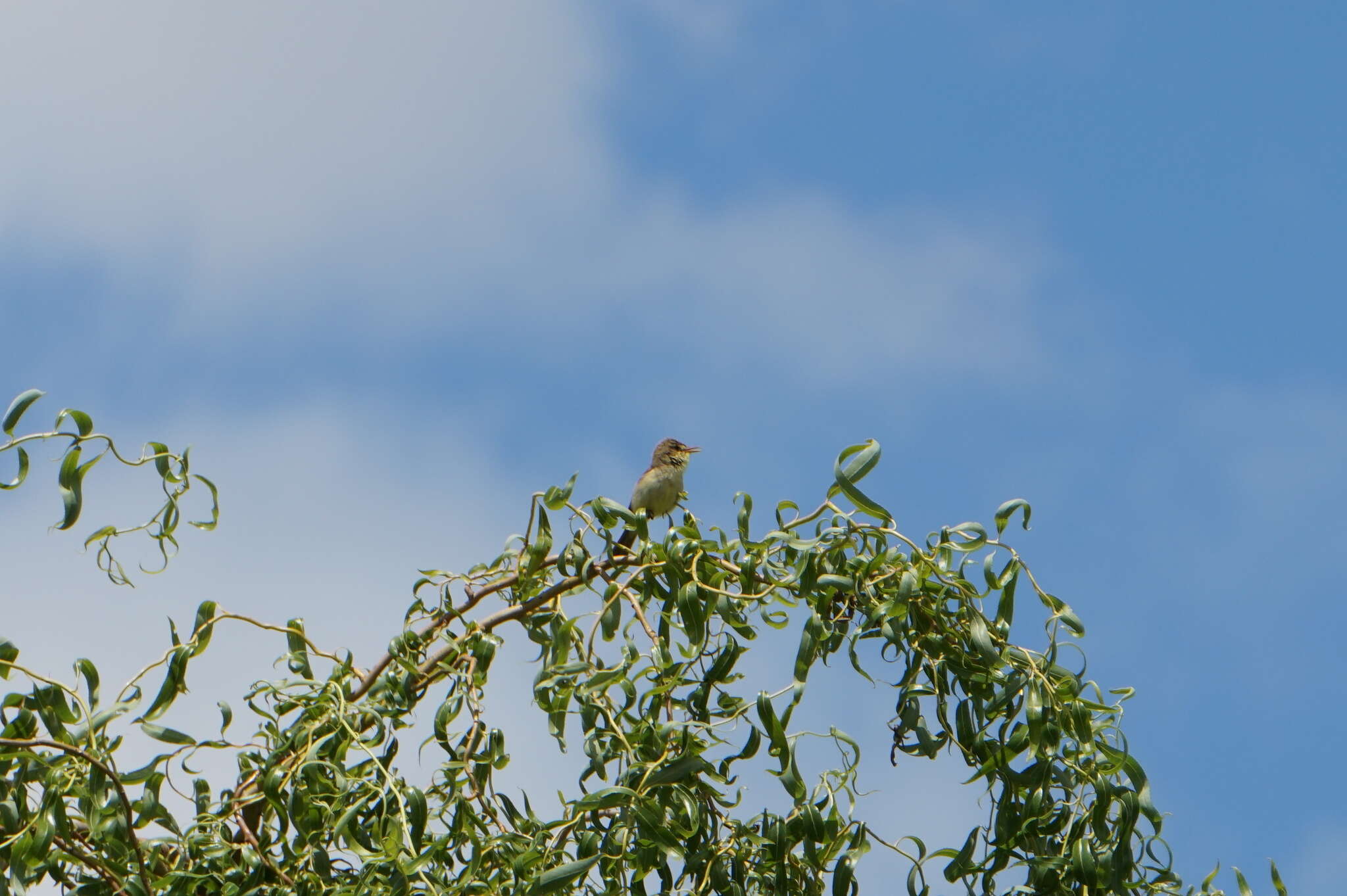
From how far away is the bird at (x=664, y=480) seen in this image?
7.10m

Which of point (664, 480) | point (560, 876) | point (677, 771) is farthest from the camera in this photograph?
point (664, 480)

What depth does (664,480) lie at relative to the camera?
7102 mm

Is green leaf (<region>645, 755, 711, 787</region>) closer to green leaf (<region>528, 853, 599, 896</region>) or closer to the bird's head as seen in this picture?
green leaf (<region>528, 853, 599, 896</region>)

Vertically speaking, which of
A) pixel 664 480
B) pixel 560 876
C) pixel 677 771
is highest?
pixel 664 480

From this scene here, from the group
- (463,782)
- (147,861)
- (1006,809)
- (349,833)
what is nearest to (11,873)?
(147,861)

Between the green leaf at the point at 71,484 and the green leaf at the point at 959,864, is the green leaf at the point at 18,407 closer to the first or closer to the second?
the green leaf at the point at 71,484

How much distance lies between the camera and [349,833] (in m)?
3.14

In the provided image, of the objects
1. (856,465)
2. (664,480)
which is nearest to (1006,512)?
(856,465)

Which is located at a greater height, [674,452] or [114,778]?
[674,452]

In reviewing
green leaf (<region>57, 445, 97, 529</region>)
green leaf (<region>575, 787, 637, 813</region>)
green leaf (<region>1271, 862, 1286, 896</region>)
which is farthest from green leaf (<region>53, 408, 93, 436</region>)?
green leaf (<region>1271, 862, 1286, 896</region>)

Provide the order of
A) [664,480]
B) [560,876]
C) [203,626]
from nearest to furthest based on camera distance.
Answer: [560,876]
[203,626]
[664,480]

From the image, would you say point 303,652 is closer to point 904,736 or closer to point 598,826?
point 598,826

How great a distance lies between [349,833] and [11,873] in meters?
0.75

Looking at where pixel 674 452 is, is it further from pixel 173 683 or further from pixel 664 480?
pixel 173 683
